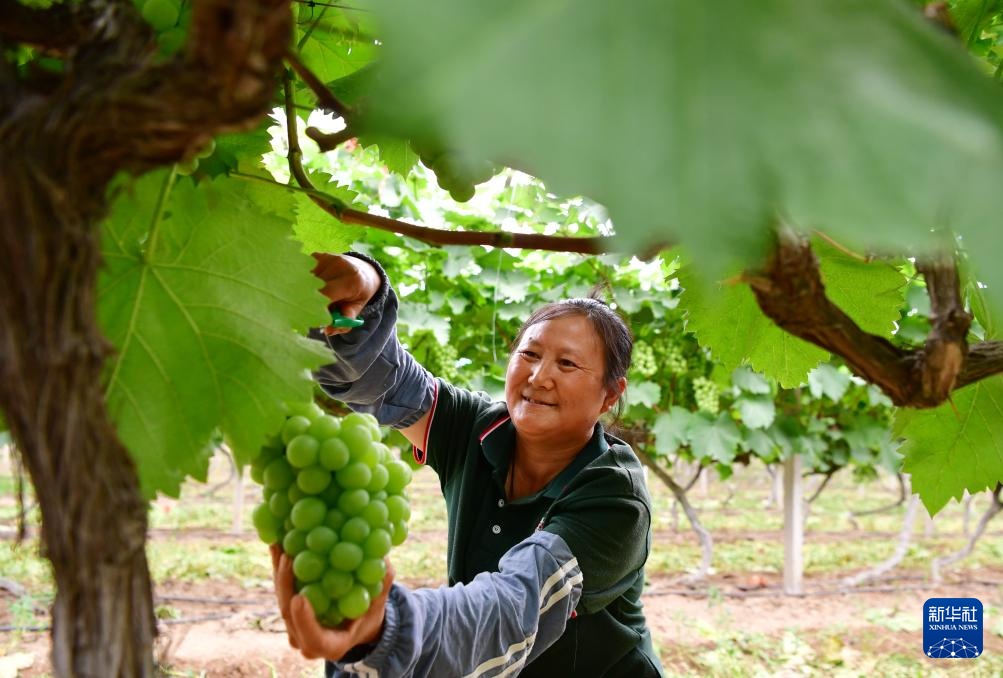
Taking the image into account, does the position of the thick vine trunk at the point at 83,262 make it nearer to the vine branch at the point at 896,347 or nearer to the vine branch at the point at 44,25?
the vine branch at the point at 44,25

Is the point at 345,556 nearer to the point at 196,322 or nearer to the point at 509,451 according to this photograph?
the point at 196,322

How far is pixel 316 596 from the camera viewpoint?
611 mm

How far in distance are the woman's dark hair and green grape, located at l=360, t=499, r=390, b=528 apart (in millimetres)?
1199

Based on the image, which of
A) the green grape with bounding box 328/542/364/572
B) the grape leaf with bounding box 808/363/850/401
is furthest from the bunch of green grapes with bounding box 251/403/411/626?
the grape leaf with bounding box 808/363/850/401

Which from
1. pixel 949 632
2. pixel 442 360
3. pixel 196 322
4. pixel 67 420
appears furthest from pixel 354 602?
pixel 949 632

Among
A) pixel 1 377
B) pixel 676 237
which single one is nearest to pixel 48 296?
pixel 1 377

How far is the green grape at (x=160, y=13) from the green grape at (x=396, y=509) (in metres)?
0.39

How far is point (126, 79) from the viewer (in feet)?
1.04

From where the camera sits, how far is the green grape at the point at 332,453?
60 cm

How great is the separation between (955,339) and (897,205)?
0.27 m

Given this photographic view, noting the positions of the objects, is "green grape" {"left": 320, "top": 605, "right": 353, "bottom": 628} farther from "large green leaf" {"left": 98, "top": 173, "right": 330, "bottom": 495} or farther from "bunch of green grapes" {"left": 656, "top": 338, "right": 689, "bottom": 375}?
"bunch of green grapes" {"left": 656, "top": 338, "right": 689, "bottom": 375}

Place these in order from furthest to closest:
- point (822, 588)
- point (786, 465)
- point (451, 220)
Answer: point (822, 588)
point (786, 465)
point (451, 220)

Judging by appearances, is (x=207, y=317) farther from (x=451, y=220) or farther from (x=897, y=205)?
(x=451, y=220)

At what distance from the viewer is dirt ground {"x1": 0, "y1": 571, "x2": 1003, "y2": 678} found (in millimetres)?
3832
